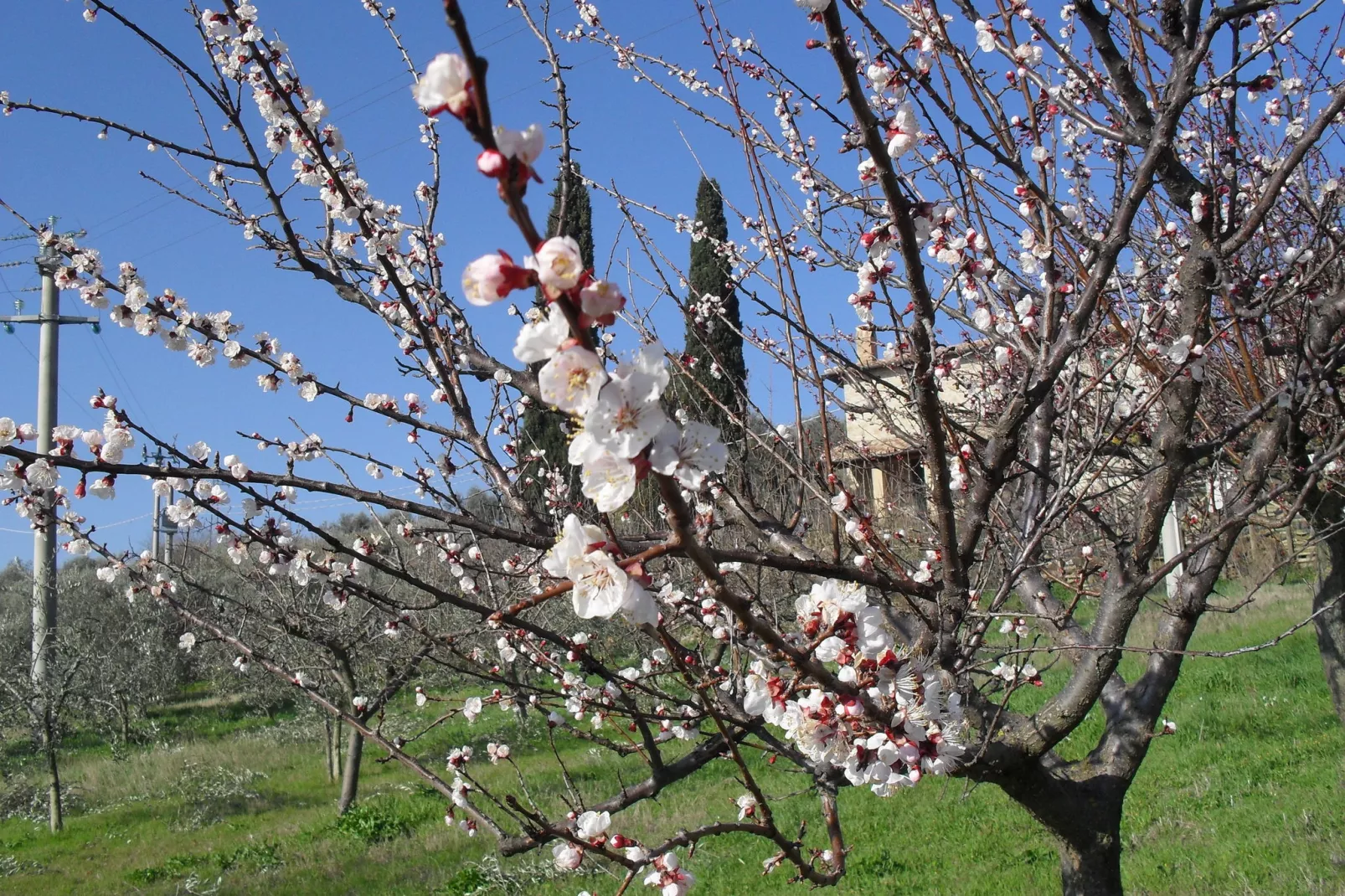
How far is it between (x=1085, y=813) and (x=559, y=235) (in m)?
2.30

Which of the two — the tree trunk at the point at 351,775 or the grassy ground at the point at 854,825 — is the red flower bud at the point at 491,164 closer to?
the grassy ground at the point at 854,825

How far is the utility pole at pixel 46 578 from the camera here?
430 inches

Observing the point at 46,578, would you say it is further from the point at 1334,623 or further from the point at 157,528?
the point at 1334,623

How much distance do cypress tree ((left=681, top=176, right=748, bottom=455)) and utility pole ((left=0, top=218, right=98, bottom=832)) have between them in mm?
5475

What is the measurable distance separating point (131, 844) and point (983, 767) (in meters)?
10.6

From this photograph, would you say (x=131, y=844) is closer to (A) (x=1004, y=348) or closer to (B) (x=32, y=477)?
(B) (x=32, y=477)

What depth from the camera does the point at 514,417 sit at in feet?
11.5

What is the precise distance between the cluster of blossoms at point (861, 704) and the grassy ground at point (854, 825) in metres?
3.00

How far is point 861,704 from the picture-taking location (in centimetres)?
139

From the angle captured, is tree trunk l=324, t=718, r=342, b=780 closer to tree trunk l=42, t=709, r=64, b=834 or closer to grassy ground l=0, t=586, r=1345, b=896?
grassy ground l=0, t=586, r=1345, b=896

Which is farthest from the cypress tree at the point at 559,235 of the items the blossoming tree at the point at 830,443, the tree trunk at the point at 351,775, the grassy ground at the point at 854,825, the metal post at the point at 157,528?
the tree trunk at the point at 351,775

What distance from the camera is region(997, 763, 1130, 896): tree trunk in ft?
8.69

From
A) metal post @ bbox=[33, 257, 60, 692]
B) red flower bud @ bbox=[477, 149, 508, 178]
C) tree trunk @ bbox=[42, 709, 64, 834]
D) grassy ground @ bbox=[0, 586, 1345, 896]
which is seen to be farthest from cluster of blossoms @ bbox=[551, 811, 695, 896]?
tree trunk @ bbox=[42, 709, 64, 834]

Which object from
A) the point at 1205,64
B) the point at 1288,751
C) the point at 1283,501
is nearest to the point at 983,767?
the point at 1283,501
